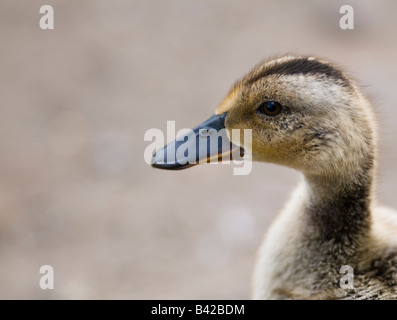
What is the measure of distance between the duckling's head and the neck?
0.05m

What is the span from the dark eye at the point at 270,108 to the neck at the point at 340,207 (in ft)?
0.87

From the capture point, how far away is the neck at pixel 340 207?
2062mm

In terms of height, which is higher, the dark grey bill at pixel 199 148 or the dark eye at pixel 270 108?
the dark eye at pixel 270 108

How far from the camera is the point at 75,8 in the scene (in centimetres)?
615

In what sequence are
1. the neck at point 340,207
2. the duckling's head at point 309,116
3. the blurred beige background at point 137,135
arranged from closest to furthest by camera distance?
the duckling's head at point 309,116 → the neck at point 340,207 → the blurred beige background at point 137,135

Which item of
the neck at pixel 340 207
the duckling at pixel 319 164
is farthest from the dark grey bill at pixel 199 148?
the neck at pixel 340 207

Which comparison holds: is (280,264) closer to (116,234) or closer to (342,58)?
(116,234)

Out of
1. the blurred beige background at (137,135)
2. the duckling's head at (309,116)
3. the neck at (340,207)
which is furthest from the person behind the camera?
the blurred beige background at (137,135)

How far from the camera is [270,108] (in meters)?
2.02

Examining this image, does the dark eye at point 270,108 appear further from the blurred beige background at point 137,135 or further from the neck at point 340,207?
the blurred beige background at point 137,135

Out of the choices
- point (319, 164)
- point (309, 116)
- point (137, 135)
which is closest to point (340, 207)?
point (319, 164)

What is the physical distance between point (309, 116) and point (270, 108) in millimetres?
130

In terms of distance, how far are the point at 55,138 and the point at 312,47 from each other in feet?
8.10

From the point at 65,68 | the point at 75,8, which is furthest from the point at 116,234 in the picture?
the point at 75,8
